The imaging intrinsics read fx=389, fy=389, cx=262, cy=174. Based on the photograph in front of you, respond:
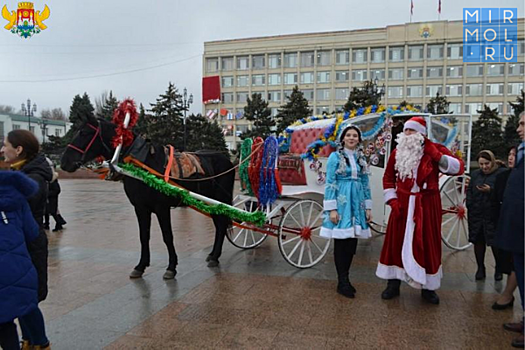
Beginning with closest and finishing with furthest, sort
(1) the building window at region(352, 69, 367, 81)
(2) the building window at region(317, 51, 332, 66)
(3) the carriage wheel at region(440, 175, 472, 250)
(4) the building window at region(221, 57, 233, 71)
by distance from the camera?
1. (3) the carriage wheel at region(440, 175, 472, 250)
2. (1) the building window at region(352, 69, 367, 81)
3. (2) the building window at region(317, 51, 332, 66)
4. (4) the building window at region(221, 57, 233, 71)

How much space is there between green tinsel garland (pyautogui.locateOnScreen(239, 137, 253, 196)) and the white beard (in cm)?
249

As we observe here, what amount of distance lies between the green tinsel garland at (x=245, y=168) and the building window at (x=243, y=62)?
199ft

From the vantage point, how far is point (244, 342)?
130 inches

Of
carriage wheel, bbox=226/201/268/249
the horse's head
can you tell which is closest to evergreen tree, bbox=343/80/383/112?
carriage wheel, bbox=226/201/268/249

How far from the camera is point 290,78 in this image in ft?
205

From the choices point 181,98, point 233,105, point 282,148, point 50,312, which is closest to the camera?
point 50,312

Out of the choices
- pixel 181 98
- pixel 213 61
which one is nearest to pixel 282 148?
pixel 181 98

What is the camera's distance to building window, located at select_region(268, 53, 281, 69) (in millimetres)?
62878

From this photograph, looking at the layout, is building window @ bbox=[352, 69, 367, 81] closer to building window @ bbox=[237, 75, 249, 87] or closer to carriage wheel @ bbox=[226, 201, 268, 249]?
building window @ bbox=[237, 75, 249, 87]

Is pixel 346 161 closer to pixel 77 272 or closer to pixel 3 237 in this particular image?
pixel 3 237

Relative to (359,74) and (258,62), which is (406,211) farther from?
(258,62)

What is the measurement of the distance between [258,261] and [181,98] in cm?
2874

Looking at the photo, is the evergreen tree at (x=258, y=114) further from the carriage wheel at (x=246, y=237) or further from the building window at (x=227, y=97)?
the building window at (x=227, y=97)

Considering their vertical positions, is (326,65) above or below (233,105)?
above
